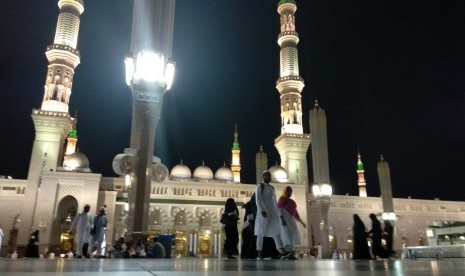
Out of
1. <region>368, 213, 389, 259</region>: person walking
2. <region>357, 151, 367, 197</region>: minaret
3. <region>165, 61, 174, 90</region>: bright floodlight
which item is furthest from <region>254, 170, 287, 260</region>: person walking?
<region>357, 151, 367, 197</region>: minaret

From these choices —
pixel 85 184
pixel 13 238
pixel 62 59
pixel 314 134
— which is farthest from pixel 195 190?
pixel 62 59

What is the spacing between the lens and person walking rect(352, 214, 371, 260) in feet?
26.6

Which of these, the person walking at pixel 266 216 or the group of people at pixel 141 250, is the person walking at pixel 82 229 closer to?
the group of people at pixel 141 250

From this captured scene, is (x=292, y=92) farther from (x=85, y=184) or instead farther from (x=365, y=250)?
(x=365, y=250)

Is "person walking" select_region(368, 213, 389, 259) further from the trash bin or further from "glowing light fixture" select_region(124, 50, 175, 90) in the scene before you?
"glowing light fixture" select_region(124, 50, 175, 90)

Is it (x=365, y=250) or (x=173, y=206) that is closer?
(x=365, y=250)

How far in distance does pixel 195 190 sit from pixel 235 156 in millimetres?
12783

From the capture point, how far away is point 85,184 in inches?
934

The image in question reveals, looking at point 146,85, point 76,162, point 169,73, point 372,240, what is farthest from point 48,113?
point 372,240

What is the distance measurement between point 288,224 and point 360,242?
9.46 ft

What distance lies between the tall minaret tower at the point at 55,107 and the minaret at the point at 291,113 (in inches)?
670

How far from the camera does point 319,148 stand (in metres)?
27.8

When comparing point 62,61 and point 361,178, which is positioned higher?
point 62,61

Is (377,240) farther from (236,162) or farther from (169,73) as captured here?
(236,162)
